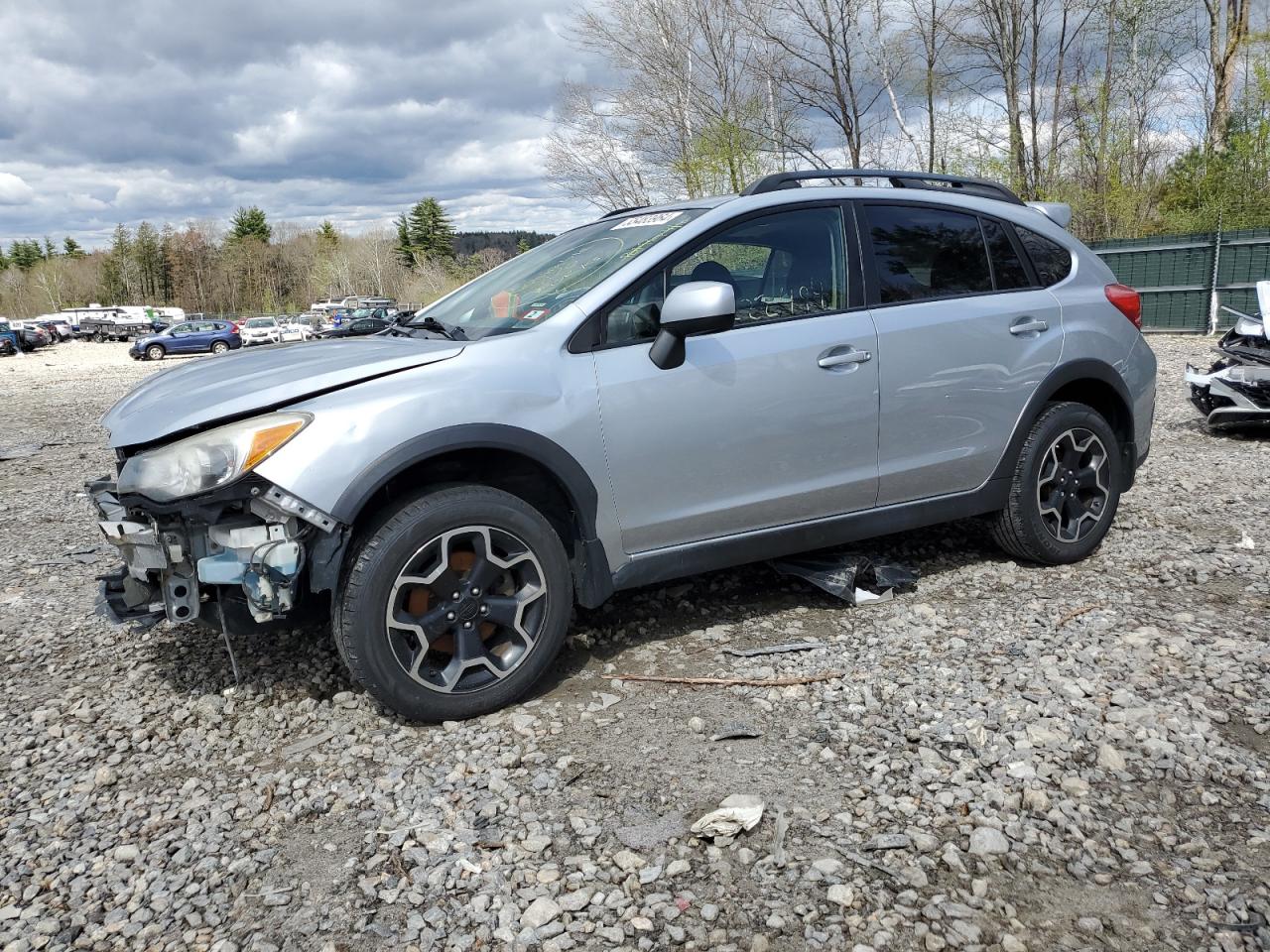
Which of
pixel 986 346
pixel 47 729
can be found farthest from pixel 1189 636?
pixel 47 729

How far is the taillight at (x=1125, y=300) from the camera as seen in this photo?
484cm

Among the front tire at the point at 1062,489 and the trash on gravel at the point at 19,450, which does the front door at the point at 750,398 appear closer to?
the front tire at the point at 1062,489

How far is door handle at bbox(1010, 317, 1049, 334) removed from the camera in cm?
447

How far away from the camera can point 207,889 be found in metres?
2.54

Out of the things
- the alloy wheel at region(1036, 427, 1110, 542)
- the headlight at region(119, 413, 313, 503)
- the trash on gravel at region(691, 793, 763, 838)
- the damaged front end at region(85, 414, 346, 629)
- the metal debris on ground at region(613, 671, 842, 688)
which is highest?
the headlight at region(119, 413, 313, 503)

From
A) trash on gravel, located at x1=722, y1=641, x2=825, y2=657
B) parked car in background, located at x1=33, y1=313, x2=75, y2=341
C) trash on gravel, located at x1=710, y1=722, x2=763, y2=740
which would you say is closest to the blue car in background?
parked car in background, located at x1=33, y1=313, x2=75, y2=341

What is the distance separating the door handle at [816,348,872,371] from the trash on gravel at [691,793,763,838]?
1.85m

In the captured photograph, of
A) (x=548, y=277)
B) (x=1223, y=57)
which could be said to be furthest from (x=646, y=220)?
(x=1223, y=57)

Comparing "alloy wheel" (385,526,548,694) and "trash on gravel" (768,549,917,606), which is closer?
"alloy wheel" (385,526,548,694)

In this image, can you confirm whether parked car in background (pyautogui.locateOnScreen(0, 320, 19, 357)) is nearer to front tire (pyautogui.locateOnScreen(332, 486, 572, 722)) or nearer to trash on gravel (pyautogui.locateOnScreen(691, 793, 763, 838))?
front tire (pyautogui.locateOnScreen(332, 486, 572, 722))

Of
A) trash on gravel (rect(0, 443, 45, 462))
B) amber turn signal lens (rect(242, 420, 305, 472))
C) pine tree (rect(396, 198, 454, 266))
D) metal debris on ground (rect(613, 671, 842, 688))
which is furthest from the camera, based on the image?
pine tree (rect(396, 198, 454, 266))

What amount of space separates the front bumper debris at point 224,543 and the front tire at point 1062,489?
3250mm

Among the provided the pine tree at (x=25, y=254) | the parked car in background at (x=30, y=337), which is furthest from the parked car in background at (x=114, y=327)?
the pine tree at (x=25, y=254)

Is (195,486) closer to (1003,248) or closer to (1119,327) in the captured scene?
(1003,248)
